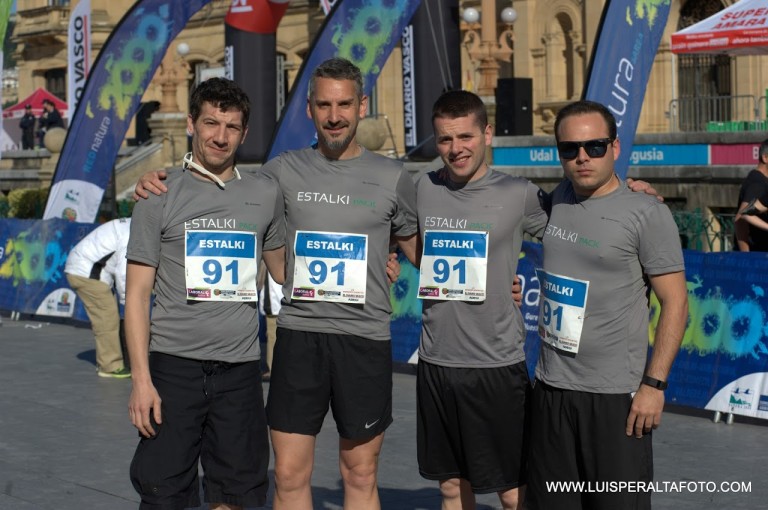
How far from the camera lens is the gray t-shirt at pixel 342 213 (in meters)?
5.84

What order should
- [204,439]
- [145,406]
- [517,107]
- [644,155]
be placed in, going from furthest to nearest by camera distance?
[517,107] < [644,155] < [204,439] < [145,406]

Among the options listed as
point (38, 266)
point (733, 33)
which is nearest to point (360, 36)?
point (38, 266)

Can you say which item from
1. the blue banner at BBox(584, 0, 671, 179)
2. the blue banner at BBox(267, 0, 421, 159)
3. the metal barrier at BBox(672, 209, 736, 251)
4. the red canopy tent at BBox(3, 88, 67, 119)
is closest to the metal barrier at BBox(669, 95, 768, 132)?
the metal barrier at BBox(672, 209, 736, 251)

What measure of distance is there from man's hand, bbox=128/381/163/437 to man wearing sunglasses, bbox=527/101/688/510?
60.3 inches

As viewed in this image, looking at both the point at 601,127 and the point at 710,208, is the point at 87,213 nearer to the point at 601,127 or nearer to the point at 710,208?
the point at 710,208

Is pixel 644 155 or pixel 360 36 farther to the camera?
pixel 644 155

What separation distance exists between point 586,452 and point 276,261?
62.6 inches

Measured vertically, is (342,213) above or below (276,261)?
above

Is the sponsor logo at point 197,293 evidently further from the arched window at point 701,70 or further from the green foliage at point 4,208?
the green foliage at point 4,208

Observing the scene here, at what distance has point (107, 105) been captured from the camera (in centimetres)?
1794

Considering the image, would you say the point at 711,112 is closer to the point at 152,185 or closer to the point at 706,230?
the point at 706,230

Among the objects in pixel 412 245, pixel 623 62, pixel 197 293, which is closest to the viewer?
pixel 197 293

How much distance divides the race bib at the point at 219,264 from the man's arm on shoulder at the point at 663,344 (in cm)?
164

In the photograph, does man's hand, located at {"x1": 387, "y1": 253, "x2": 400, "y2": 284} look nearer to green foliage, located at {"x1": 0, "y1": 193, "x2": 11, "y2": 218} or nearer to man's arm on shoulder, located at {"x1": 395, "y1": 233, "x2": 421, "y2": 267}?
man's arm on shoulder, located at {"x1": 395, "y1": 233, "x2": 421, "y2": 267}
